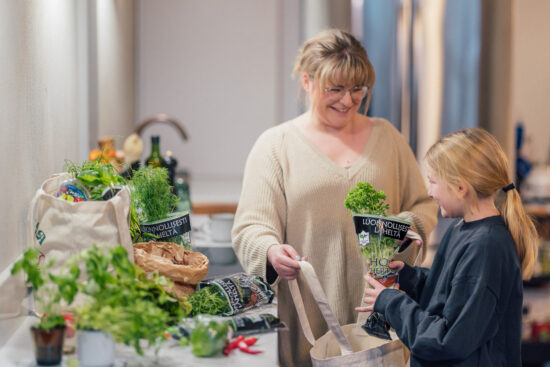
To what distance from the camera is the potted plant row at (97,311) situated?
1.08 m

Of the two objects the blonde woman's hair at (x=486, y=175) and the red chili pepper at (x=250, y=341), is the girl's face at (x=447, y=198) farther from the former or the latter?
the red chili pepper at (x=250, y=341)

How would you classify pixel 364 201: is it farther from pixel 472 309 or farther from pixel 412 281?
pixel 472 309

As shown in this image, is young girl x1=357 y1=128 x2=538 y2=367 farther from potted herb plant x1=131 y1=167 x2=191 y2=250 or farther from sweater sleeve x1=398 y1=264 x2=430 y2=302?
potted herb plant x1=131 y1=167 x2=191 y2=250

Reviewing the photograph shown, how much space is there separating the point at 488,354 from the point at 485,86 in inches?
88.8

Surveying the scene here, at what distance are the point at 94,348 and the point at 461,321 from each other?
0.77m

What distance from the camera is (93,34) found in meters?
2.79

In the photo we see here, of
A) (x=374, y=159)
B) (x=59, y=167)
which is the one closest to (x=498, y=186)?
(x=374, y=159)

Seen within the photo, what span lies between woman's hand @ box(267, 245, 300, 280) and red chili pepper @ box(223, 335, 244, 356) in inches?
18.2

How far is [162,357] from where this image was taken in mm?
1244

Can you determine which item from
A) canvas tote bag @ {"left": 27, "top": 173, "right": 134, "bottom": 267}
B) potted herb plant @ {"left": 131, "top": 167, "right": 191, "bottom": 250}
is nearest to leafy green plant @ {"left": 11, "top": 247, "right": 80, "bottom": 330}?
canvas tote bag @ {"left": 27, "top": 173, "right": 134, "bottom": 267}

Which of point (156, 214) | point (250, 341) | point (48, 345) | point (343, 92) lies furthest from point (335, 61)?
point (48, 345)

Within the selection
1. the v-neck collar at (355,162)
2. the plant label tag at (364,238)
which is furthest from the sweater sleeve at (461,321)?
the v-neck collar at (355,162)

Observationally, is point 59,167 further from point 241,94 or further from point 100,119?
point 241,94

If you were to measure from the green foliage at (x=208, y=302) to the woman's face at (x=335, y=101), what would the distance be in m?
0.80
